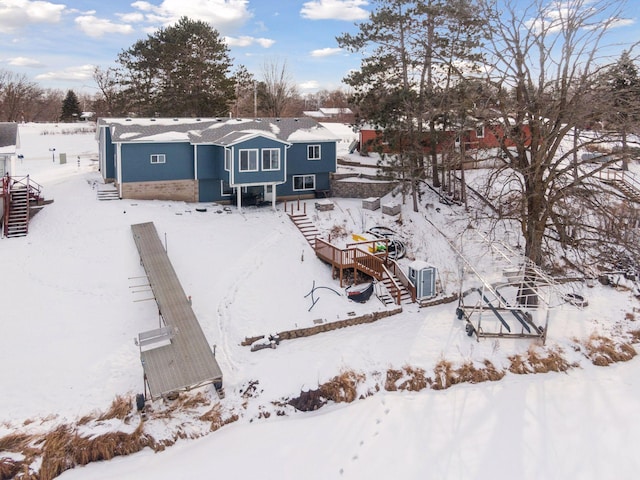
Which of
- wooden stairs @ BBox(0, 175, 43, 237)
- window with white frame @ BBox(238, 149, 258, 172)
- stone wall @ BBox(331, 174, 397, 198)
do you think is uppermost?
window with white frame @ BBox(238, 149, 258, 172)

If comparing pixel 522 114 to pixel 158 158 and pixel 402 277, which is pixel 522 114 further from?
pixel 158 158

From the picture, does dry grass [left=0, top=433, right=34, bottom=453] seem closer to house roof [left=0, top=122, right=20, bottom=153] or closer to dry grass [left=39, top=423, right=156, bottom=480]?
dry grass [left=39, top=423, right=156, bottom=480]

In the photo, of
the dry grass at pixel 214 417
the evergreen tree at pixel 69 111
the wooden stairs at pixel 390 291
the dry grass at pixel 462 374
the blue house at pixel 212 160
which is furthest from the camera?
the evergreen tree at pixel 69 111

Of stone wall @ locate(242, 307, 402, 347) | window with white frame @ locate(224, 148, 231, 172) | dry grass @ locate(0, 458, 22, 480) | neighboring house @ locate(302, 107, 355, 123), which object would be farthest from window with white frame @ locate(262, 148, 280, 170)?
neighboring house @ locate(302, 107, 355, 123)

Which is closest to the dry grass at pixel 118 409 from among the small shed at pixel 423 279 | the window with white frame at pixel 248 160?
the small shed at pixel 423 279

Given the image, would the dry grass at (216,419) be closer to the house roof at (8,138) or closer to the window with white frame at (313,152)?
the house roof at (8,138)
